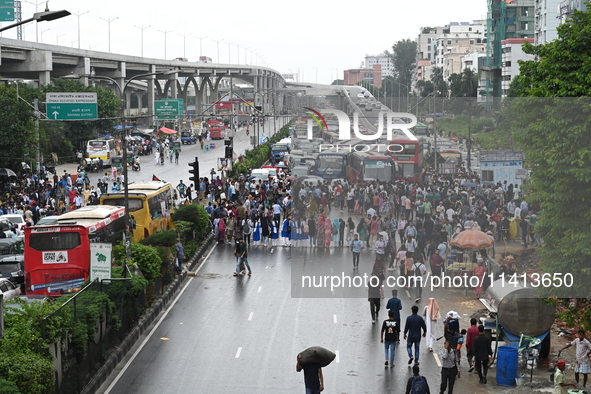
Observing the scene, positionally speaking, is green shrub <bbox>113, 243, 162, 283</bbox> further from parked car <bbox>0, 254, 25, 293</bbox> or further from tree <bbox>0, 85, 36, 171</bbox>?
tree <bbox>0, 85, 36, 171</bbox>

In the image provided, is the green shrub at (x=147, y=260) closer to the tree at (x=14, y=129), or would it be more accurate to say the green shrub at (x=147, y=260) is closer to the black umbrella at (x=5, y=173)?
the black umbrella at (x=5, y=173)

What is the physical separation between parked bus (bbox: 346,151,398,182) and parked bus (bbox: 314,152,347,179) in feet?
1.61

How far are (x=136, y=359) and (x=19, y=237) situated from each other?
13.2 m

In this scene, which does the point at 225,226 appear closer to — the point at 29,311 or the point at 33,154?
the point at 29,311

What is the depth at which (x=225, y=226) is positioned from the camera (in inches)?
1288

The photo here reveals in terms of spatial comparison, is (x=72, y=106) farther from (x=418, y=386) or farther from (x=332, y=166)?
(x=418, y=386)

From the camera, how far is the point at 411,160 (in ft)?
72.0

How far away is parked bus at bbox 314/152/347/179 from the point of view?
23.7m

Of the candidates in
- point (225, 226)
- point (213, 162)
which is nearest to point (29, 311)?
point (225, 226)

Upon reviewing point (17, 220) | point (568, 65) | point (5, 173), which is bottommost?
point (17, 220)

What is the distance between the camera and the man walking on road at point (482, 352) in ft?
49.6

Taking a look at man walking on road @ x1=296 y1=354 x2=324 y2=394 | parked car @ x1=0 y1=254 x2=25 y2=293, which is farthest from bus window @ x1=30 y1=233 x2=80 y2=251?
man walking on road @ x1=296 y1=354 x2=324 y2=394

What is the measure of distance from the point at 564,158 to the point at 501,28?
95.1m

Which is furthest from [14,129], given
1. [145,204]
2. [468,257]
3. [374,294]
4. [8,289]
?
[374,294]
